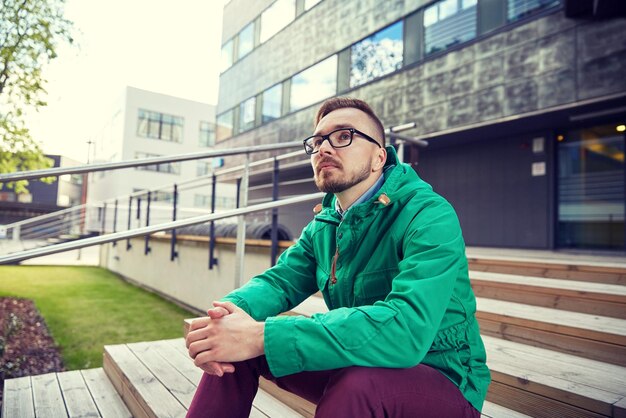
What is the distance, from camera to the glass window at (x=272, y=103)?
12531 mm

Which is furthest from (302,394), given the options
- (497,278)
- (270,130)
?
(270,130)

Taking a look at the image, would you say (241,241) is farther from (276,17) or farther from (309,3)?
(276,17)

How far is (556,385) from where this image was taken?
1582mm

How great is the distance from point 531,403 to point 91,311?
575 centimetres

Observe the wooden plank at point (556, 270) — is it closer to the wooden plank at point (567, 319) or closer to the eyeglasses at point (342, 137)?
the wooden plank at point (567, 319)

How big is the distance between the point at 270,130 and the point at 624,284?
36.4ft

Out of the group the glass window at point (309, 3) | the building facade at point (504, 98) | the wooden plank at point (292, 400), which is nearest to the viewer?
the wooden plank at point (292, 400)

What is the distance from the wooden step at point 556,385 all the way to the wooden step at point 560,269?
1.08 meters

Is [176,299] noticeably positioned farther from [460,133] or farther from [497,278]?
[460,133]

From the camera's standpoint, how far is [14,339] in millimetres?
4250

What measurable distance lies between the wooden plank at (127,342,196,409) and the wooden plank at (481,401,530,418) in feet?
4.40

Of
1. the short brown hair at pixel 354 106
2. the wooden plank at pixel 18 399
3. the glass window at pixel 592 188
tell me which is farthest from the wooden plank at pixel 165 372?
the glass window at pixel 592 188

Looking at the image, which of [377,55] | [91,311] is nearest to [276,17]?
[377,55]

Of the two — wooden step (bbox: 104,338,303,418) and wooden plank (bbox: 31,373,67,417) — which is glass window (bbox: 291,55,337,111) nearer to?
wooden step (bbox: 104,338,303,418)
